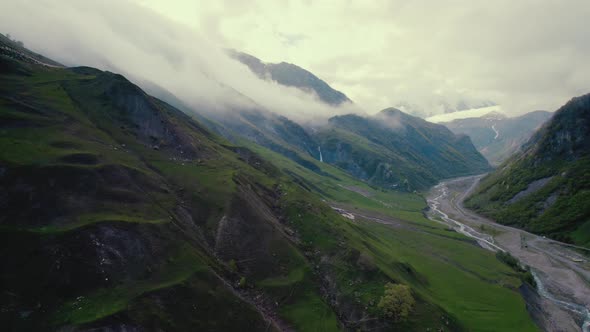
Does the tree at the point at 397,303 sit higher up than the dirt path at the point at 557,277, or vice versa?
the dirt path at the point at 557,277

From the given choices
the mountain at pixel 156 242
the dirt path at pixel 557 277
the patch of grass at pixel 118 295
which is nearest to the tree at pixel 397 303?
the mountain at pixel 156 242

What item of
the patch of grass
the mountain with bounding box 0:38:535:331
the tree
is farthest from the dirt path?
the patch of grass

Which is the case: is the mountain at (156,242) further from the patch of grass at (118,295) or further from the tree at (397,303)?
the tree at (397,303)

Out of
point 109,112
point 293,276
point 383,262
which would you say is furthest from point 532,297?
point 109,112

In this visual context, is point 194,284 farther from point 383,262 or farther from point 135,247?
point 383,262

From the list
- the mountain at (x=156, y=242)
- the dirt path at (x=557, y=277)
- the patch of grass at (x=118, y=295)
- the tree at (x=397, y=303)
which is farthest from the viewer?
the dirt path at (x=557, y=277)

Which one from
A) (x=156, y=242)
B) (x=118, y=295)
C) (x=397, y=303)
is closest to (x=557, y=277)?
(x=397, y=303)
